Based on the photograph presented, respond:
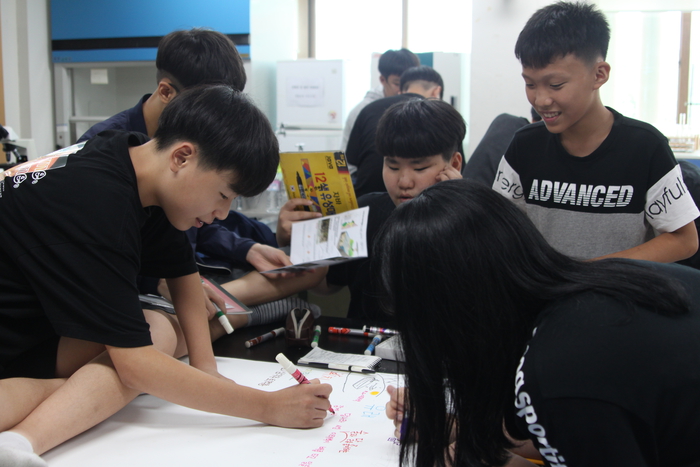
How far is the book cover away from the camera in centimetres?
167

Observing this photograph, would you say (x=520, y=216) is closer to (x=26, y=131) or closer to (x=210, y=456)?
(x=210, y=456)

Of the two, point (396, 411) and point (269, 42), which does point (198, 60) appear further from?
point (269, 42)

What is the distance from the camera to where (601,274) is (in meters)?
0.70

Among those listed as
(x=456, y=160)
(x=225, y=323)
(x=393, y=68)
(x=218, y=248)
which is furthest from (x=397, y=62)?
(x=225, y=323)

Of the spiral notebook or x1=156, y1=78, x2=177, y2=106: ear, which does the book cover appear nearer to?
x1=156, y1=78, x2=177, y2=106: ear

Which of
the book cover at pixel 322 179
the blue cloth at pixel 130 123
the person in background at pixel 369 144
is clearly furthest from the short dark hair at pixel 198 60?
the person in background at pixel 369 144

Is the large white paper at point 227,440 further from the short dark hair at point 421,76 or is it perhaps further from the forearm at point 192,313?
the short dark hair at point 421,76

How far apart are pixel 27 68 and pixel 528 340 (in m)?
4.35

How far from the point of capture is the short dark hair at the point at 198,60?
1.51 metres

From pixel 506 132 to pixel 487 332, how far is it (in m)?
1.66

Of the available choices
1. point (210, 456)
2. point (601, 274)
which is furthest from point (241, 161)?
point (601, 274)

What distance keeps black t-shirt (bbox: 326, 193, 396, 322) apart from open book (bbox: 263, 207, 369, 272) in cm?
14

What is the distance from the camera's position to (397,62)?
10.6 feet

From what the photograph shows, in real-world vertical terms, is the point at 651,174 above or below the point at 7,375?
above
